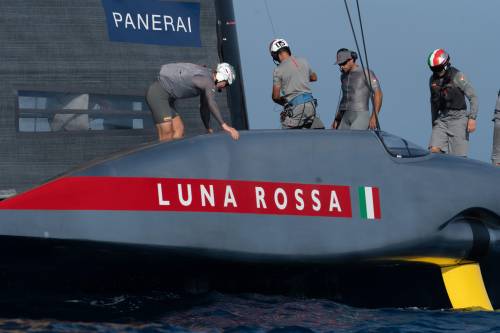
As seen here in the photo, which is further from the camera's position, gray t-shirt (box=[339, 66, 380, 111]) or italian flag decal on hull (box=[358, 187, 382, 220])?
gray t-shirt (box=[339, 66, 380, 111])

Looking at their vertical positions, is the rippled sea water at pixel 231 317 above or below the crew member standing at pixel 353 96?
below

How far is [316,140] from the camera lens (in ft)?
26.2

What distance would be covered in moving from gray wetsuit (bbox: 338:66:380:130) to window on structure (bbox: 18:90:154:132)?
1596 mm

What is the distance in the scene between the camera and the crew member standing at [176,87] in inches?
338

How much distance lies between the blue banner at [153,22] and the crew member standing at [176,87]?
39.4 inches

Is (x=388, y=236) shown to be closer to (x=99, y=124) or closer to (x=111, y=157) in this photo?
(x=111, y=157)

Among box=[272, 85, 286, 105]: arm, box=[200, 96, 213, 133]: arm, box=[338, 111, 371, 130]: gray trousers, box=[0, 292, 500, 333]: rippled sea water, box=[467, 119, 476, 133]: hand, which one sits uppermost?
box=[272, 85, 286, 105]: arm

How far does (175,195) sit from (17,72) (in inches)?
84.4

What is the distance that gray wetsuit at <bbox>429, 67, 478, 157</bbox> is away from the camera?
33.7 feet

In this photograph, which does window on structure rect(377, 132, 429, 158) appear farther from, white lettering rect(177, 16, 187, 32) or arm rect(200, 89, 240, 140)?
white lettering rect(177, 16, 187, 32)

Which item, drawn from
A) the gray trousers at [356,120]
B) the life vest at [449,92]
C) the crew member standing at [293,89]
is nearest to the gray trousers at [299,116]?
the crew member standing at [293,89]

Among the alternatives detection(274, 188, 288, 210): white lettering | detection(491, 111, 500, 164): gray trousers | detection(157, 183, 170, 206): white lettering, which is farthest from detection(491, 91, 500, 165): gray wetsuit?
detection(157, 183, 170, 206): white lettering

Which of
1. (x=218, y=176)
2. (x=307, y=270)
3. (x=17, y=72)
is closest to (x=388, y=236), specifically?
(x=307, y=270)

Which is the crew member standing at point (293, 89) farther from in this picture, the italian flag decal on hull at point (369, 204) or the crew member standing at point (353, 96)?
the italian flag decal on hull at point (369, 204)
